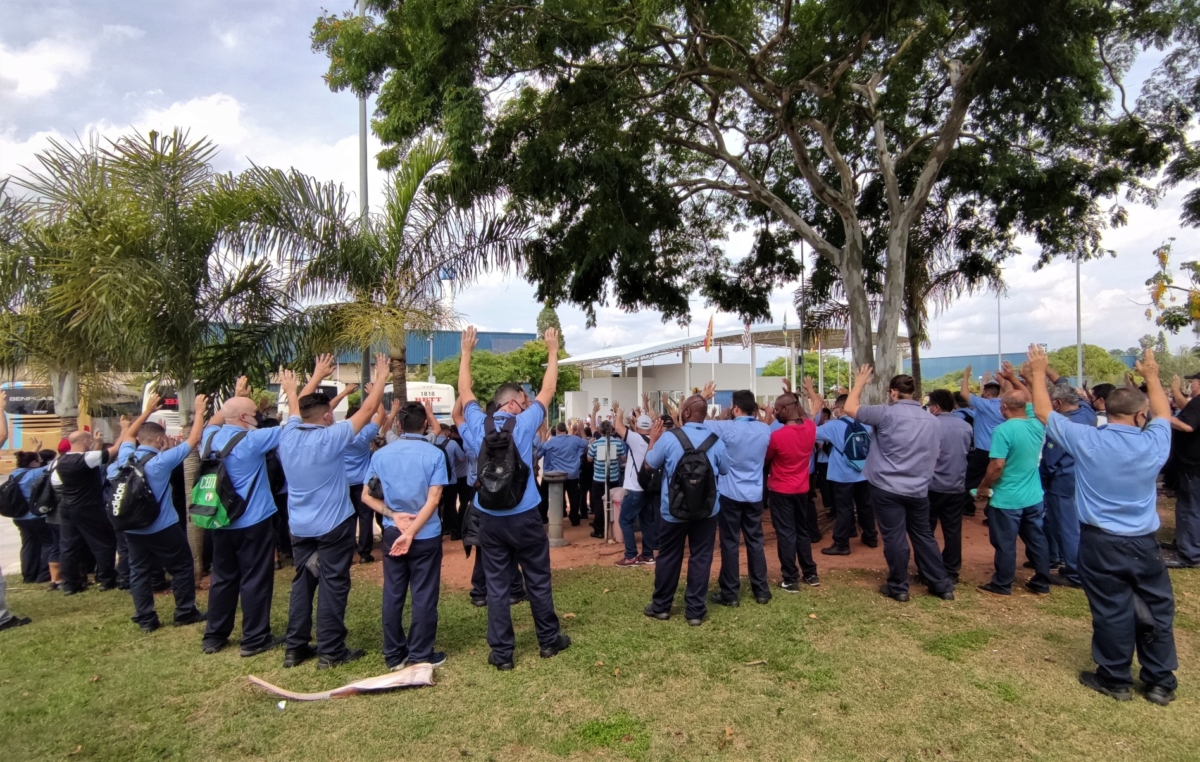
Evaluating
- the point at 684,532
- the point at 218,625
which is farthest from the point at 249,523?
the point at 684,532

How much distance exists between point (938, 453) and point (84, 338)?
9177 mm

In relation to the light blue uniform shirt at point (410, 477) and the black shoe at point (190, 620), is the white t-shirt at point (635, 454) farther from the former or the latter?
the black shoe at point (190, 620)

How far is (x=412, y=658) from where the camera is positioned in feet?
16.1

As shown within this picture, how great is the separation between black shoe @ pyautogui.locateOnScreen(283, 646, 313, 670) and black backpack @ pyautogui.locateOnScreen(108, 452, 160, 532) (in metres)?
1.87

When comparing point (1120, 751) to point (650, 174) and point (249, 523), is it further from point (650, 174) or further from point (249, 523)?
point (650, 174)

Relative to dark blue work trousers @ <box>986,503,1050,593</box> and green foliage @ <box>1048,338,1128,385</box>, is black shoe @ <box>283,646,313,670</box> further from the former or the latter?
green foliage @ <box>1048,338,1128,385</box>

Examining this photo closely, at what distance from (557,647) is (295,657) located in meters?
1.87

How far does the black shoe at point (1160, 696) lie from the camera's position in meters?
4.16

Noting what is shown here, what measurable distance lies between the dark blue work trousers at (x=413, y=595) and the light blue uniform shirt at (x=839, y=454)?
5.02m

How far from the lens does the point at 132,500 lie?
573 centimetres

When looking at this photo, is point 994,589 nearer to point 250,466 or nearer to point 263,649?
point 263,649

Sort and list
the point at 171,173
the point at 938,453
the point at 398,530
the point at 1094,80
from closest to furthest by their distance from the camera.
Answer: the point at 398,530 < the point at 938,453 < the point at 171,173 < the point at 1094,80

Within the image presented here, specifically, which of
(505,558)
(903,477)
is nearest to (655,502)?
(903,477)

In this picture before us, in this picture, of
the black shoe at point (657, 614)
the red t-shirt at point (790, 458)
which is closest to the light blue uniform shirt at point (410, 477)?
the black shoe at point (657, 614)
